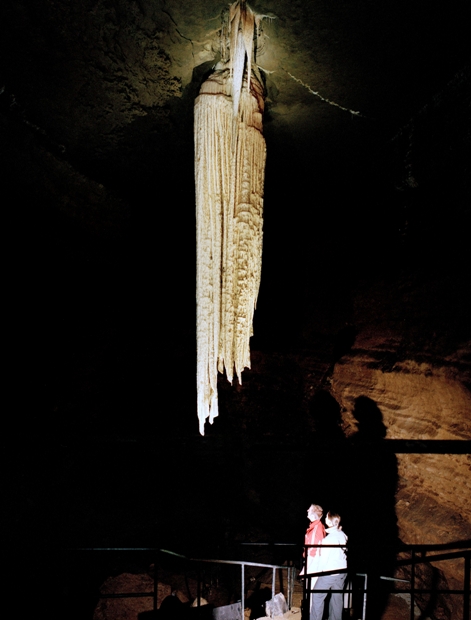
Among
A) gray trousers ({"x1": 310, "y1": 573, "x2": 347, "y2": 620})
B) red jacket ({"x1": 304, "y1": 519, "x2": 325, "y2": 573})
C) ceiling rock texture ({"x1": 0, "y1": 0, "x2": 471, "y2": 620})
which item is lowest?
gray trousers ({"x1": 310, "y1": 573, "x2": 347, "y2": 620})

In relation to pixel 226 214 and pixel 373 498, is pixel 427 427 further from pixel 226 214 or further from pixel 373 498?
pixel 226 214

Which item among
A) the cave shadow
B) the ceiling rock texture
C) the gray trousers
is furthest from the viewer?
the cave shadow

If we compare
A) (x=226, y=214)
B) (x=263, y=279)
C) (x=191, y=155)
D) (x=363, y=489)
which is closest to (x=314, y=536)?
(x=363, y=489)

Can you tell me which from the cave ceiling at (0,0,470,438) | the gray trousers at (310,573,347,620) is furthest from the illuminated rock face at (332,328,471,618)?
the gray trousers at (310,573,347,620)

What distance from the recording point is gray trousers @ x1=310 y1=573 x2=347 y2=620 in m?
3.86

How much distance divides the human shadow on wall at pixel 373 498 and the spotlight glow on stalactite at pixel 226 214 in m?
2.77

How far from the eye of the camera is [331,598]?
3.97 m

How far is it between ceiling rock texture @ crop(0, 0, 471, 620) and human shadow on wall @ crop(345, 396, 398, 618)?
0.16 feet

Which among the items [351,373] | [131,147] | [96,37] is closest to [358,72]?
[96,37]

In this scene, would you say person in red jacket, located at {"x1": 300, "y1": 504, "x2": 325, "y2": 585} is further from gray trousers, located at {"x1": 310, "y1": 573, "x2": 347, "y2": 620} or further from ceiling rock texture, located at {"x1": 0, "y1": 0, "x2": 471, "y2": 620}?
ceiling rock texture, located at {"x1": 0, "y1": 0, "x2": 471, "y2": 620}

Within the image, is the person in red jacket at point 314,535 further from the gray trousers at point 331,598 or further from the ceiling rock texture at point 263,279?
the ceiling rock texture at point 263,279

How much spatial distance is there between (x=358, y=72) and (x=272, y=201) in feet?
10.9

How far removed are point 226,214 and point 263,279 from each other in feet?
17.4

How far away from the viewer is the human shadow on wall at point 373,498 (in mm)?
5086
